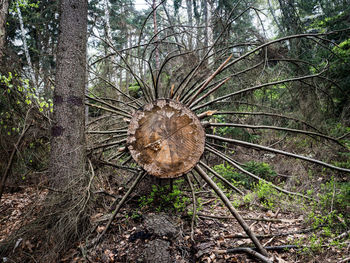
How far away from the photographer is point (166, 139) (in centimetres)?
243

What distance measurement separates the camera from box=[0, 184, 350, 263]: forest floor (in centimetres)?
224

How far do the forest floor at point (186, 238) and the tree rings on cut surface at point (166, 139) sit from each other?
83cm

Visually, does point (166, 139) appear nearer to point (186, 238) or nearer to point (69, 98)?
point (186, 238)

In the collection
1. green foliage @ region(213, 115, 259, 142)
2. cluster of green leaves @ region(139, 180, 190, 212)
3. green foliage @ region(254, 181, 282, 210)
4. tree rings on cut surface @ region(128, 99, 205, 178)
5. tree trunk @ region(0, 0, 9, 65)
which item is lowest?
green foliage @ region(254, 181, 282, 210)

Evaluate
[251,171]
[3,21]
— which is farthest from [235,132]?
[3,21]

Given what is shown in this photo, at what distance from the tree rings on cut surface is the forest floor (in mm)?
832

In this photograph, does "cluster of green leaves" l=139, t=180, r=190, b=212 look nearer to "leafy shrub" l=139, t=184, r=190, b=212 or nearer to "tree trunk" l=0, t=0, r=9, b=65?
"leafy shrub" l=139, t=184, r=190, b=212

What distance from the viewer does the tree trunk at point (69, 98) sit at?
105 inches

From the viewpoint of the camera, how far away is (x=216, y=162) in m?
6.57

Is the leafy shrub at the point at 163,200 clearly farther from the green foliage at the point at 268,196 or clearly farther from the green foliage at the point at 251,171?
the green foliage at the point at 251,171

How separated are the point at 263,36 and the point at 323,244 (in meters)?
4.10

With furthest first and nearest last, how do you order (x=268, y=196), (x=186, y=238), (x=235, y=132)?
(x=235, y=132), (x=268, y=196), (x=186, y=238)

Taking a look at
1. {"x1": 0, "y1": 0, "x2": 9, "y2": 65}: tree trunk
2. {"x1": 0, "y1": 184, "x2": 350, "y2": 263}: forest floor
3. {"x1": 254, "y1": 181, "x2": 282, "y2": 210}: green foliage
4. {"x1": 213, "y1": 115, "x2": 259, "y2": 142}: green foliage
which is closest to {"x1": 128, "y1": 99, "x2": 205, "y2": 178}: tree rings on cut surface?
{"x1": 0, "y1": 184, "x2": 350, "y2": 263}: forest floor

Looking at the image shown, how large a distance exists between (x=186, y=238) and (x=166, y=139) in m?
1.32
